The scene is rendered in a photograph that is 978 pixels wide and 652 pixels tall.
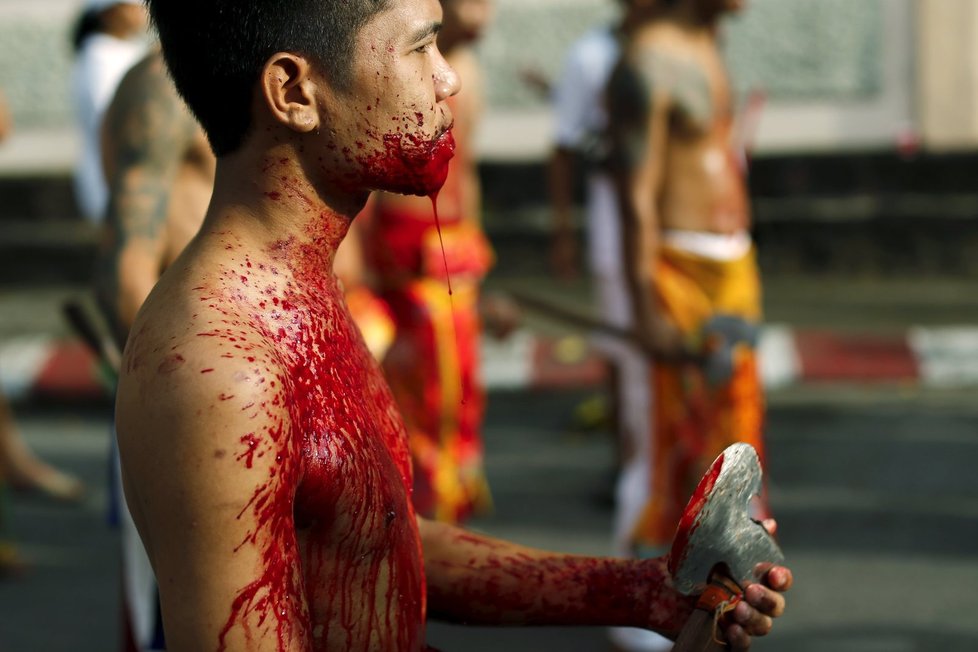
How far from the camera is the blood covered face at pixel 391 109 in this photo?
1.59m

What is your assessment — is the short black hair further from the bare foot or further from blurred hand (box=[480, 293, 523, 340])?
the bare foot

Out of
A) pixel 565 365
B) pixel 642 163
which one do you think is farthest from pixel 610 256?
pixel 565 365

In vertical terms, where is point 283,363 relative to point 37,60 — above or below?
below

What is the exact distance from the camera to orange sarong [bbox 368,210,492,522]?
4.99m

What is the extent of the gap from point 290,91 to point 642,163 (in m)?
2.45

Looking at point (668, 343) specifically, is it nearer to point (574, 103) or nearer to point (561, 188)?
point (574, 103)

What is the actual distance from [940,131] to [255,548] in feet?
29.7

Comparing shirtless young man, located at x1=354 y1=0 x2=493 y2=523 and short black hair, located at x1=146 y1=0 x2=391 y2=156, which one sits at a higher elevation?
short black hair, located at x1=146 y1=0 x2=391 y2=156

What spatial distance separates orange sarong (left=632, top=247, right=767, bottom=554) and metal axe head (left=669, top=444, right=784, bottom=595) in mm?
2282

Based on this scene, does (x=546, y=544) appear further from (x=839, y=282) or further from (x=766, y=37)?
(x=766, y=37)

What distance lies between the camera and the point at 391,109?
5.24 feet

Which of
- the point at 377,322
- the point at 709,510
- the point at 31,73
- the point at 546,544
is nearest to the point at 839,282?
the point at 546,544

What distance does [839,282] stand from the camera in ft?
31.6

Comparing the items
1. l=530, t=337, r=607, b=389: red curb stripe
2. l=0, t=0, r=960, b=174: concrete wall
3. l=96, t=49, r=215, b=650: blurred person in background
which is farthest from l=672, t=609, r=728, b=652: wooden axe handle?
l=0, t=0, r=960, b=174: concrete wall
